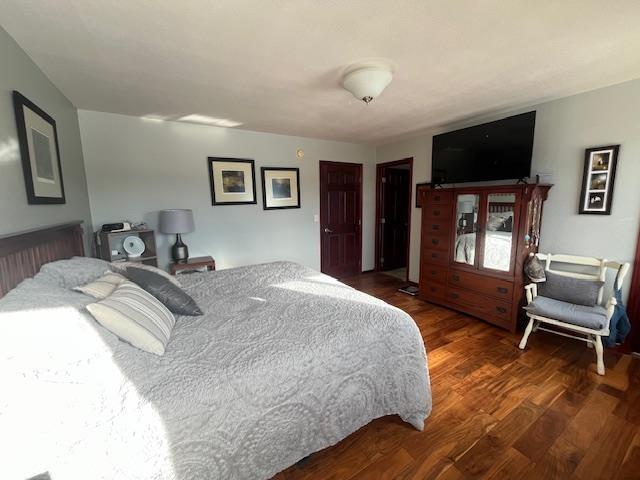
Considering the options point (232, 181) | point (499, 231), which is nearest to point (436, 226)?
point (499, 231)

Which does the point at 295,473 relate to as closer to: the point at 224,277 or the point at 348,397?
the point at 348,397

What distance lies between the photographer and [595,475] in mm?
1400

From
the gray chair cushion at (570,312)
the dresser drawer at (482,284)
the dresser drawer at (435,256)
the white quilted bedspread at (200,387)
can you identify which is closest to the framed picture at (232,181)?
the white quilted bedspread at (200,387)

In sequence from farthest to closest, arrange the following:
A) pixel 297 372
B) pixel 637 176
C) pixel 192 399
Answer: pixel 637 176 < pixel 297 372 < pixel 192 399

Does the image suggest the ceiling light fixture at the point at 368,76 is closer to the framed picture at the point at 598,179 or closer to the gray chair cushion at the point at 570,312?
the framed picture at the point at 598,179

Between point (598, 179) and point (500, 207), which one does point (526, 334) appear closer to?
point (500, 207)

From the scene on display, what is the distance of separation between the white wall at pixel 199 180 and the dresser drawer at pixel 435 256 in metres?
1.71

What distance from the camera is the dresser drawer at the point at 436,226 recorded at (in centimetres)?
337

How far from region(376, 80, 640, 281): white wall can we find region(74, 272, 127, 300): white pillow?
378cm

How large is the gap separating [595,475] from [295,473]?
5.09 feet

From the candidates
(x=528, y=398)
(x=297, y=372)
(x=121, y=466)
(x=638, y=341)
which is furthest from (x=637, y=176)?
(x=121, y=466)

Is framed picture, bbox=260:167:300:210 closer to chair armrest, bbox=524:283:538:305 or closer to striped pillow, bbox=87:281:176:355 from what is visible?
striped pillow, bbox=87:281:176:355

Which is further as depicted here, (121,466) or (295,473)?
(295,473)

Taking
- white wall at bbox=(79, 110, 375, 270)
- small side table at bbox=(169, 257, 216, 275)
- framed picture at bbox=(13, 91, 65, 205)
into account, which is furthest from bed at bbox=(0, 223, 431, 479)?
white wall at bbox=(79, 110, 375, 270)
